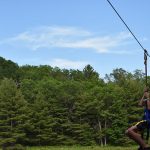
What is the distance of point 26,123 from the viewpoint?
2820 inches

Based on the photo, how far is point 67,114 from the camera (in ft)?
255

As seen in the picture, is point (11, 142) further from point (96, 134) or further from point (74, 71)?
point (74, 71)

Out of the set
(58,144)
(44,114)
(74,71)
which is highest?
(74,71)

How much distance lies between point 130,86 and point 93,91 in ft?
20.6

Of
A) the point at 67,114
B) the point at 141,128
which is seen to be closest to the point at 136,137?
the point at 141,128

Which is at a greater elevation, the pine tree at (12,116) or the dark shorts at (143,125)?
the pine tree at (12,116)

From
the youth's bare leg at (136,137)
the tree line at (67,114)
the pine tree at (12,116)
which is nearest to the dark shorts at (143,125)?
the youth's bare leg at (136,137)

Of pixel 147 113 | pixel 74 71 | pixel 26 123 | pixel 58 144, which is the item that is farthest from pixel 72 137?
pixel 147 113

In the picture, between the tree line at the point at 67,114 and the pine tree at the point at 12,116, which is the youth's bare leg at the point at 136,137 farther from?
the pine tree at the point at 12,116

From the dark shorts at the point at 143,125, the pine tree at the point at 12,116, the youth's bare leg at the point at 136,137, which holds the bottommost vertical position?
the youth's bare leg at the point at 136,137

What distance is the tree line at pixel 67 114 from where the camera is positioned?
72.5 meters

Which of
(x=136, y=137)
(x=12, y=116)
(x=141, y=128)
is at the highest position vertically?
(x=12, y=116)

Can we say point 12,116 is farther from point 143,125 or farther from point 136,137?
point 136,137

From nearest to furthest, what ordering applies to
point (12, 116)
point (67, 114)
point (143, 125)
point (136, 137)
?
point (136, 137) → point (143, 125) → point (12, 116) → point (67, 114)
